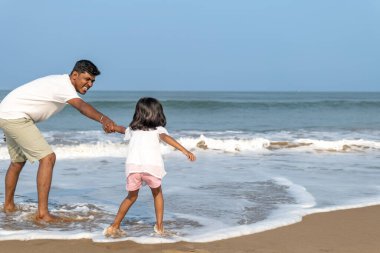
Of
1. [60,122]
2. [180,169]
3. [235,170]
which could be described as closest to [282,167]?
[235,170]

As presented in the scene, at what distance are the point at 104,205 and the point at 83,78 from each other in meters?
1.60

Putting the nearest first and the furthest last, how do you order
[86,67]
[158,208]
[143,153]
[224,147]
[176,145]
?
1. [176,145]
2. [143,153]
3. [158,208]
4. [86,67]
5. [224,147]

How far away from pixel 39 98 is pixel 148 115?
1162 millimetres

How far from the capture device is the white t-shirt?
4965 millimetres

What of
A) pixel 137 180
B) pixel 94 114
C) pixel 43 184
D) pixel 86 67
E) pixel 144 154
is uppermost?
pixel 86 67

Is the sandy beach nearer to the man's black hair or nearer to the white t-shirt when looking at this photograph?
the white t-shirt

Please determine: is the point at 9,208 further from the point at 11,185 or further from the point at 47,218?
the point at 47,218

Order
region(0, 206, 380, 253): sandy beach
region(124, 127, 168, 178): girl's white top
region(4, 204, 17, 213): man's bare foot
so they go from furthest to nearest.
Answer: region(4, 204, 17, 213): man's bare foot < region(124, 127, 168, 178): girl's white top < region(0, 206, 380, 253): sandy beach

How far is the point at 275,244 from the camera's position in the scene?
436cm

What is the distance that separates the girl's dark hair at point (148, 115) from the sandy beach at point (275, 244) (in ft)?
3.00

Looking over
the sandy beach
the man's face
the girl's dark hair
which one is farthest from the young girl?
the man's face

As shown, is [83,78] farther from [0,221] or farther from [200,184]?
[200,184]

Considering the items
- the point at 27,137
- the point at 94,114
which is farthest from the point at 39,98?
the point at 94,114

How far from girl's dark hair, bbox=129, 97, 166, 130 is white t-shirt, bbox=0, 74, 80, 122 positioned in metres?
0.72
